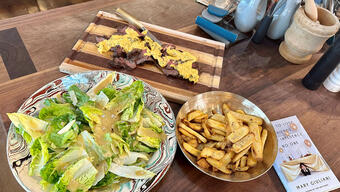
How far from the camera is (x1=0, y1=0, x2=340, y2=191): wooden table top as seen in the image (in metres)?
1.03

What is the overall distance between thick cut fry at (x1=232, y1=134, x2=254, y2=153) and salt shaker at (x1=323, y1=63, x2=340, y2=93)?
0.83 metres

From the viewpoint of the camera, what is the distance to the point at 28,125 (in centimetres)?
85

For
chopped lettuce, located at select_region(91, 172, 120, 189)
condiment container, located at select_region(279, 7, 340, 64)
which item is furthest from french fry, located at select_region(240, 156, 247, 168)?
condiment container, located at select_region(279, 7, 340, 64)

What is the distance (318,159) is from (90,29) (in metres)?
1.47

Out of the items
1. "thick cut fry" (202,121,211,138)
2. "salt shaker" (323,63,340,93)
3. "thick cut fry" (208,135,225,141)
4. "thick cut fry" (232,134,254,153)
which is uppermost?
"thick cut fry" (232,134,254,153)

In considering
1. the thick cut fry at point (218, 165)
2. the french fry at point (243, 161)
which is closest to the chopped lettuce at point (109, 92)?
the thick cut fry at point (218, 165)

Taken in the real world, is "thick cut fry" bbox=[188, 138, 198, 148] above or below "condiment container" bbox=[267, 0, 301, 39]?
below

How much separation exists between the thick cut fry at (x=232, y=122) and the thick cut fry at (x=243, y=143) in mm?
57

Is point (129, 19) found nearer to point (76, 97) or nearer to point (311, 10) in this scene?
point (76, 97)

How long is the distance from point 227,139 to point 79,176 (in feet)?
1.89

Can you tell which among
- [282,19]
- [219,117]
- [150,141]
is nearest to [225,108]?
[219,117]

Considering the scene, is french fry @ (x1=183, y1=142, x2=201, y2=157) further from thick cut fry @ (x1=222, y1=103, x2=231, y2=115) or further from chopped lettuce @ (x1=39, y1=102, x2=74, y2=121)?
chopped lettuce @ (x1=39, y1=102, x2=74, y2=121)

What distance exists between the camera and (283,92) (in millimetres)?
1442

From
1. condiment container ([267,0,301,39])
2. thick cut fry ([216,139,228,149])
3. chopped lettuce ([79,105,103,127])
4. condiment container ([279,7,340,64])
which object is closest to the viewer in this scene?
chopped lettuce ([79,105,103,127])
